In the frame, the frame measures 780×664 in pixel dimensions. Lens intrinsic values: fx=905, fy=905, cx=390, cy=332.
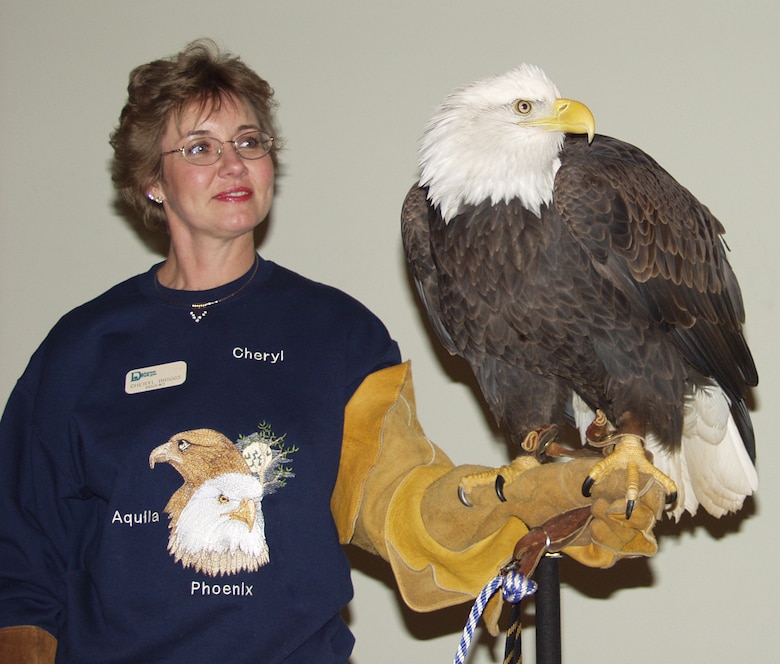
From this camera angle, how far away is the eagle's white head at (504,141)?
89.0 inches

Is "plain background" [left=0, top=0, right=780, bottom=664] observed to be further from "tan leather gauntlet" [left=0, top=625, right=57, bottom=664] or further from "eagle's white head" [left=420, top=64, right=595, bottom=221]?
"tan leather gauntlet" [left=0, top=625, right=57, bottom=664]

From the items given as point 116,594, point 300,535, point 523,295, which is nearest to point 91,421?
point 116,594

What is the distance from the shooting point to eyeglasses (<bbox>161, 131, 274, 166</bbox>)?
2.27m

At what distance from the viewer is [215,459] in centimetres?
206

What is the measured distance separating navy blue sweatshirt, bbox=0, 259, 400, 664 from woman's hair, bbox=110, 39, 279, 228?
0.37 metres

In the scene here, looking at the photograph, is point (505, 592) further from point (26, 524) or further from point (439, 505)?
point (26, 524)

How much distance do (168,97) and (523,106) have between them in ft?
2.96

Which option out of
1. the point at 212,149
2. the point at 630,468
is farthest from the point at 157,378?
the point at 630,468

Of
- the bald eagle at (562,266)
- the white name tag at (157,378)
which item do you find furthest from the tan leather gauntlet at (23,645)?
the bald eagle at (562,266)

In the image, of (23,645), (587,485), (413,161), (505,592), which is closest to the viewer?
(505,592)

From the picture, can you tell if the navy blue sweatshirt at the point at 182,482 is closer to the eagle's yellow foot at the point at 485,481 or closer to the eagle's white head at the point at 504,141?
the eagle's yellow foot at the point at 485,481

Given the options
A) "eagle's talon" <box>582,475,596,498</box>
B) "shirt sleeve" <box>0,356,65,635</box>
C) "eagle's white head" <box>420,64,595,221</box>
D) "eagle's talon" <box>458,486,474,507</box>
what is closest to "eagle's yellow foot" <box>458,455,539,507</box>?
"eagle's talon" <box>458,486,474,507</box>

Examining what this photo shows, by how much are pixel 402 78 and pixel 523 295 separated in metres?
1.34

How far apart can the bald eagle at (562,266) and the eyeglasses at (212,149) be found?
0.45 m
